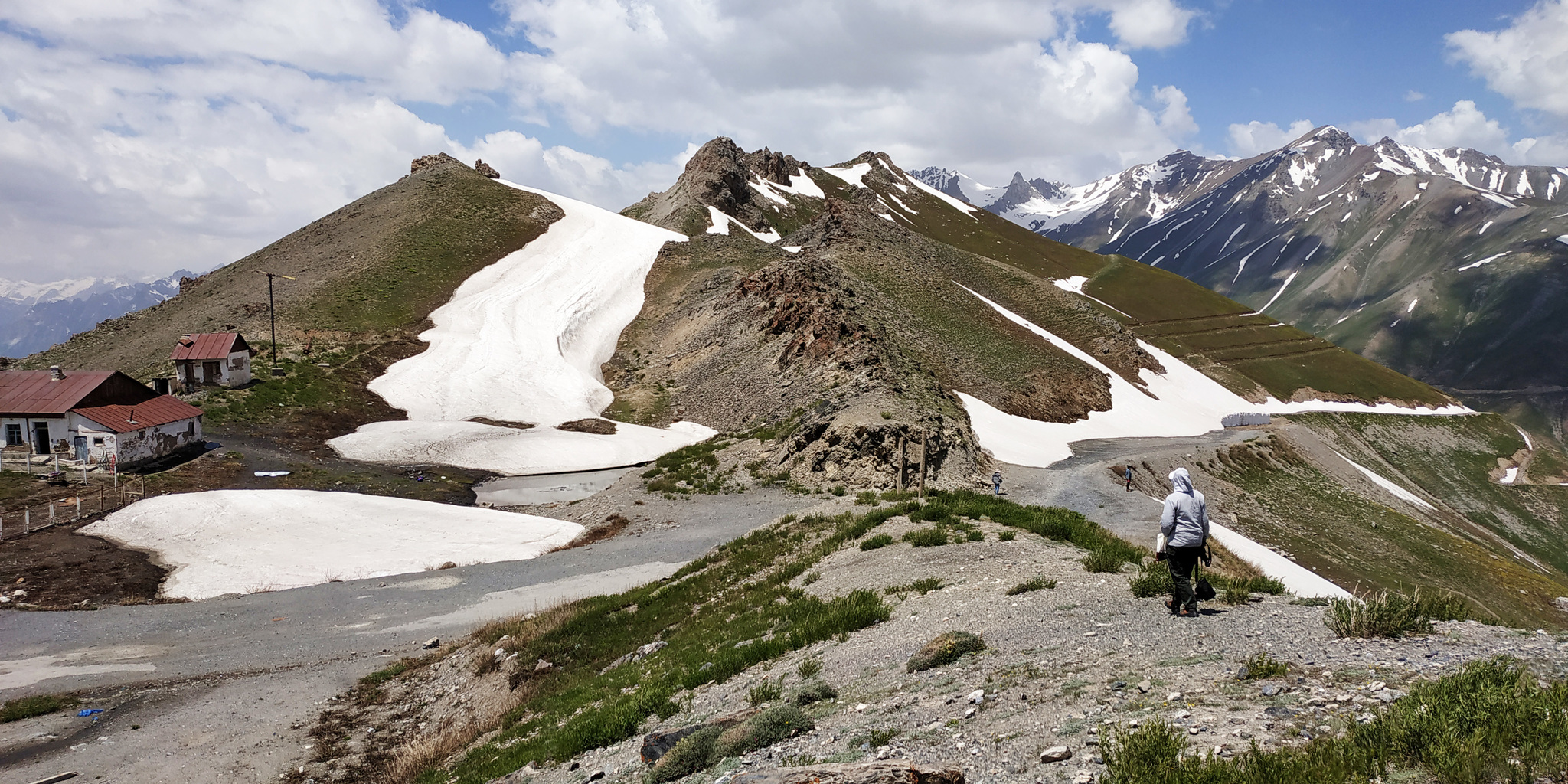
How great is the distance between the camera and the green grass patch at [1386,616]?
A: 26.2 feet

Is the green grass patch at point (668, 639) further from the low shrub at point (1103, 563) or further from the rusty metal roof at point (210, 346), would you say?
the rusty metal roof at point (210, 346)

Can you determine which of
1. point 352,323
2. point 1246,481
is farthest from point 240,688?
point 352,323

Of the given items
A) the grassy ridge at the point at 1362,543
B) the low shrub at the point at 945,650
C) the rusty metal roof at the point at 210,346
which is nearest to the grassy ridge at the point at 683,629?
the low shrub at the point at 945,650

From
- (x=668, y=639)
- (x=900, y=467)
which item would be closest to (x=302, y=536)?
(x=668, y=639)

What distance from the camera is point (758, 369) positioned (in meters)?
→ 54.9

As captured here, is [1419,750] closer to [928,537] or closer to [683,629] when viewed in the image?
[928,537]

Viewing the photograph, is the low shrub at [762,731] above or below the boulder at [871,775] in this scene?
below

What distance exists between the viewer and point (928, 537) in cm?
1587

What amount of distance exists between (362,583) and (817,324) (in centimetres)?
3517

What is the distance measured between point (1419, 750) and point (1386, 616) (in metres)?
3.94

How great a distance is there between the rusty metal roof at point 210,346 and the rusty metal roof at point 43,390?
953 centimetres

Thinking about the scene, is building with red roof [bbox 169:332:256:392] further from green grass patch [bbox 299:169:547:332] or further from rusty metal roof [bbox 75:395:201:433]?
green grass patch [bbox 299:169:547:332]

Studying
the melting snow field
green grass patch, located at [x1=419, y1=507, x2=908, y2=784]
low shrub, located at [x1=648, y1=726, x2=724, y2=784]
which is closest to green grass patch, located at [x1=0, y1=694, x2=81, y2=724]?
the melting snow field

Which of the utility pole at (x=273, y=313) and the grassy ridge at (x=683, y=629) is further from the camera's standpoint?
the utility pole at (x=273, y=313)
